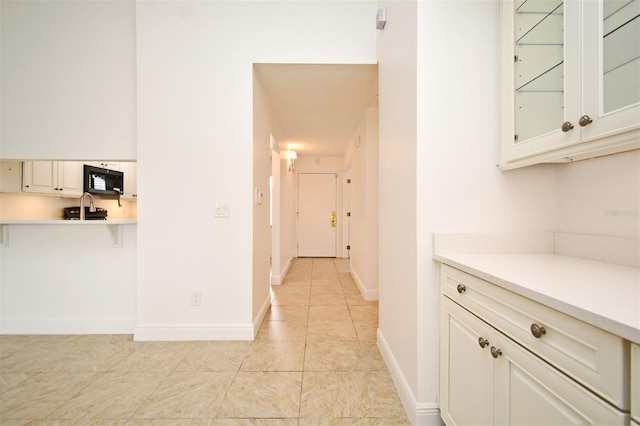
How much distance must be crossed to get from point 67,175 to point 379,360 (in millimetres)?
4084

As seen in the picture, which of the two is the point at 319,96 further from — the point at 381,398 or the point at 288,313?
the point at 381,398

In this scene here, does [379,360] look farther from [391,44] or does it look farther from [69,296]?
[69,296]

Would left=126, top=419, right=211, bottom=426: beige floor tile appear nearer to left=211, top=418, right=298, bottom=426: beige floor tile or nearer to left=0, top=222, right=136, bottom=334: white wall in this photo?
left=211, top=418, right=298, bottom=426: beige floor tile

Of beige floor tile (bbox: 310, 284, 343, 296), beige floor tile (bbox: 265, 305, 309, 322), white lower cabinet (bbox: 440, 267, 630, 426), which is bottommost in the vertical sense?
beige floor tile (bbox: 265, 305, 309, 322)

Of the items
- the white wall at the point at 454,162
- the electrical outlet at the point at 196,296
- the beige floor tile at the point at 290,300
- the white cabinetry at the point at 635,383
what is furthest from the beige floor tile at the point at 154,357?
the white cabinetry at the point at 635,383

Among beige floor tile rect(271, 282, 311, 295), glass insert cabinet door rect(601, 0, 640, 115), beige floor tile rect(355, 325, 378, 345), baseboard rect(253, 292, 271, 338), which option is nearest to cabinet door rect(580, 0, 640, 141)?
glass insert cabinet door rect(601, 0, 640, 115)

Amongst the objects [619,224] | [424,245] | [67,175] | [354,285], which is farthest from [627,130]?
[67,175]

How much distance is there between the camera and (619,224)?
3.31 ft

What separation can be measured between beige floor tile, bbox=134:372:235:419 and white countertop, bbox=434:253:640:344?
1.48 meters

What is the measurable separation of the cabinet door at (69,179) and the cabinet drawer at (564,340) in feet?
14.1

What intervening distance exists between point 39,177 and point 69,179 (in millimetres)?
453

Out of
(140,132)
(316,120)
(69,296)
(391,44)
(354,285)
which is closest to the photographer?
(391,44)

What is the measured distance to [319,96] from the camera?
268 cm

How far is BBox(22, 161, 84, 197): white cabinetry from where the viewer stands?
266 centimetres
